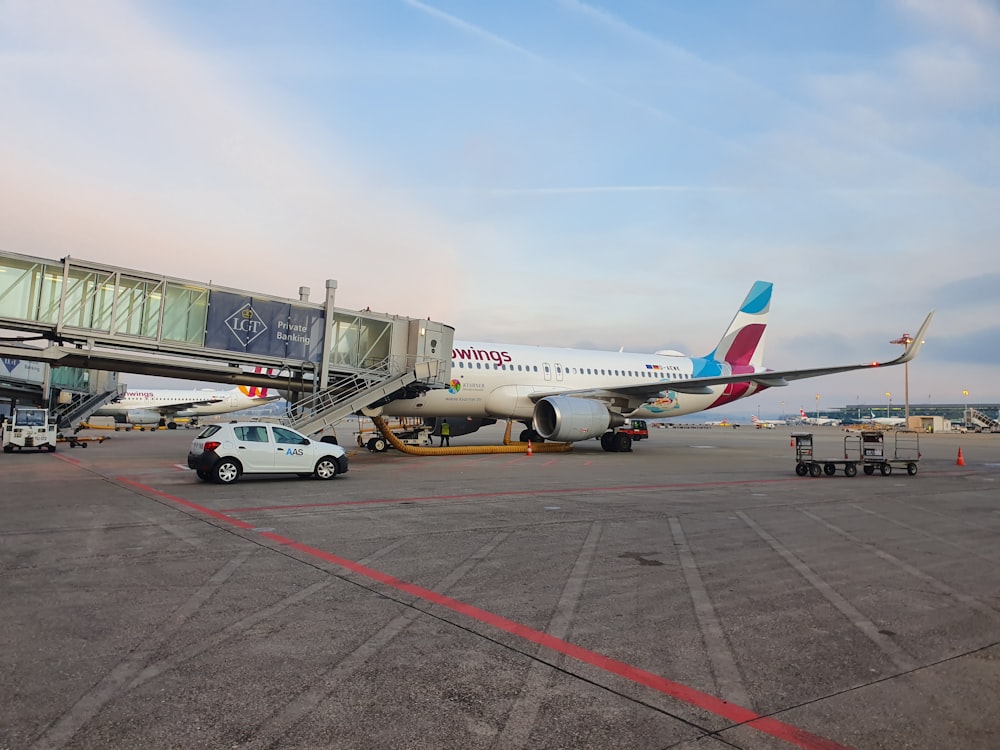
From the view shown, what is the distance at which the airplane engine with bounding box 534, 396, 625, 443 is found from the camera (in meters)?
23.4

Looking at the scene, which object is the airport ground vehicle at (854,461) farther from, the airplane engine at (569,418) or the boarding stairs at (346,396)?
the boarding stairs at (346,396)

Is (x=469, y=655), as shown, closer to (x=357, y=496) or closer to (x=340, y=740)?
(x=340, y=740)

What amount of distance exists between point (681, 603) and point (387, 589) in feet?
8.42

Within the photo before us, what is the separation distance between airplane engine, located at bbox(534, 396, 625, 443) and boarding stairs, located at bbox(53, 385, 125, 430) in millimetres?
28706

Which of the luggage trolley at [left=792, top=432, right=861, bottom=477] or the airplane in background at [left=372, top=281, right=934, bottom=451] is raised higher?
the airplane in background at [left=372, top=281, right=934, bottom=451]

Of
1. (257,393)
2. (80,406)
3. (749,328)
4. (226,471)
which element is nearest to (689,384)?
(749,328)

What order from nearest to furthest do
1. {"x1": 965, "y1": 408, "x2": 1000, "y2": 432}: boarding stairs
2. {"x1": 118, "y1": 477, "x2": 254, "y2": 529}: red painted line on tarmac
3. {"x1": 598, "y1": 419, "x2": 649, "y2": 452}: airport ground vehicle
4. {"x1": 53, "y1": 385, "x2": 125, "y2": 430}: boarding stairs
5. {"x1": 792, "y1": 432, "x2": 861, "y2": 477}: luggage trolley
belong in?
{"x1": 118, "y1": 477, "x2": 254, "y2": 529}: red painted line on tarmac
{"x1": 792, "y1": 432, "x2": 861, "y2": 477}: luggage trolley
{"x1": 598, "y1": 419, "x2": 649, "y2": 452}: airport ground vehicle
{"x1": 53, "y1": 385, "x2": 125, "y2": 430}: boarding stairs
{"x1": 965, "y1": 408, "x2": 1000, "y2": 432}: boarding stairs

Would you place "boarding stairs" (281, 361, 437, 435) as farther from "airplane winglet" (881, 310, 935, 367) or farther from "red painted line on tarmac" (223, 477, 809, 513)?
"airplane winglet" (881, 310, 935, 367)

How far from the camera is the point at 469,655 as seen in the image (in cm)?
432

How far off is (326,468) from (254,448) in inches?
64.9

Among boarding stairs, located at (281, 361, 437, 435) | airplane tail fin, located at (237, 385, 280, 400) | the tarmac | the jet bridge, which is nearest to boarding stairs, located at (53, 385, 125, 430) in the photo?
airplane tail fin, located at (237, 385, 280, 400)

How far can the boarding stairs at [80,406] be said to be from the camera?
38.1 meters

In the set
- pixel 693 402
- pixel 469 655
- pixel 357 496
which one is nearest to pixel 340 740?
pixel 469 655

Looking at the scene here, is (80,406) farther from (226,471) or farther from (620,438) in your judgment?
(620,438)
